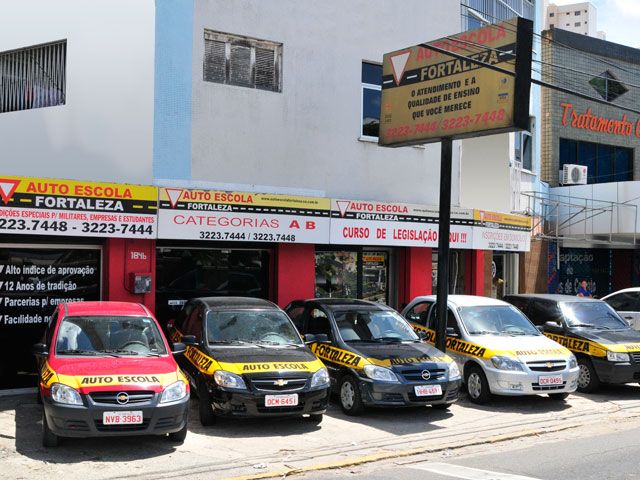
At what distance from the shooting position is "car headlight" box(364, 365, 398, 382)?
35.8ft

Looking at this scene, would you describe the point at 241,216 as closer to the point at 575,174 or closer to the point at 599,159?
the point at 575,174

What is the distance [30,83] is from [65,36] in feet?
3.86

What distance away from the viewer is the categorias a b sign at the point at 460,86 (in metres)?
12.0

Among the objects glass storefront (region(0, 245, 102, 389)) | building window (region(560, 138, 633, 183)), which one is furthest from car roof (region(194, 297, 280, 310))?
building window (region(560, 138, 633, 183))

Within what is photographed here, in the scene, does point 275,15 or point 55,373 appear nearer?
point 55,373

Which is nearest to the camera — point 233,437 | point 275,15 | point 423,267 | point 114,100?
point 233,437

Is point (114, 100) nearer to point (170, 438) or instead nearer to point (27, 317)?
point (27, 317)

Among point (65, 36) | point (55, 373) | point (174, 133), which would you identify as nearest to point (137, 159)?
point (174, 133)

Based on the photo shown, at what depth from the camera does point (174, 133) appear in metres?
14.3

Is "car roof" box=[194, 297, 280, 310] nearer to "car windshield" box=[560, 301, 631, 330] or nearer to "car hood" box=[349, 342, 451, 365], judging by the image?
"car hood" box=[349, 342, 451, 365]

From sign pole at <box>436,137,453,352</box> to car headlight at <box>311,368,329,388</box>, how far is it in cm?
305

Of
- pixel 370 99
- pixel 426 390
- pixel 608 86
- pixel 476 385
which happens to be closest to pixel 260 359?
pixel 426 390

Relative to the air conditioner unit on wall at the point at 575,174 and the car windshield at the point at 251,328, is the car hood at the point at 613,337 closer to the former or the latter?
the car windshield at the point at 251,328

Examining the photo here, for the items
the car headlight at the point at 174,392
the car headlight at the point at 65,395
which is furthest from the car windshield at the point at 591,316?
the car headlight at the point at 65,395
